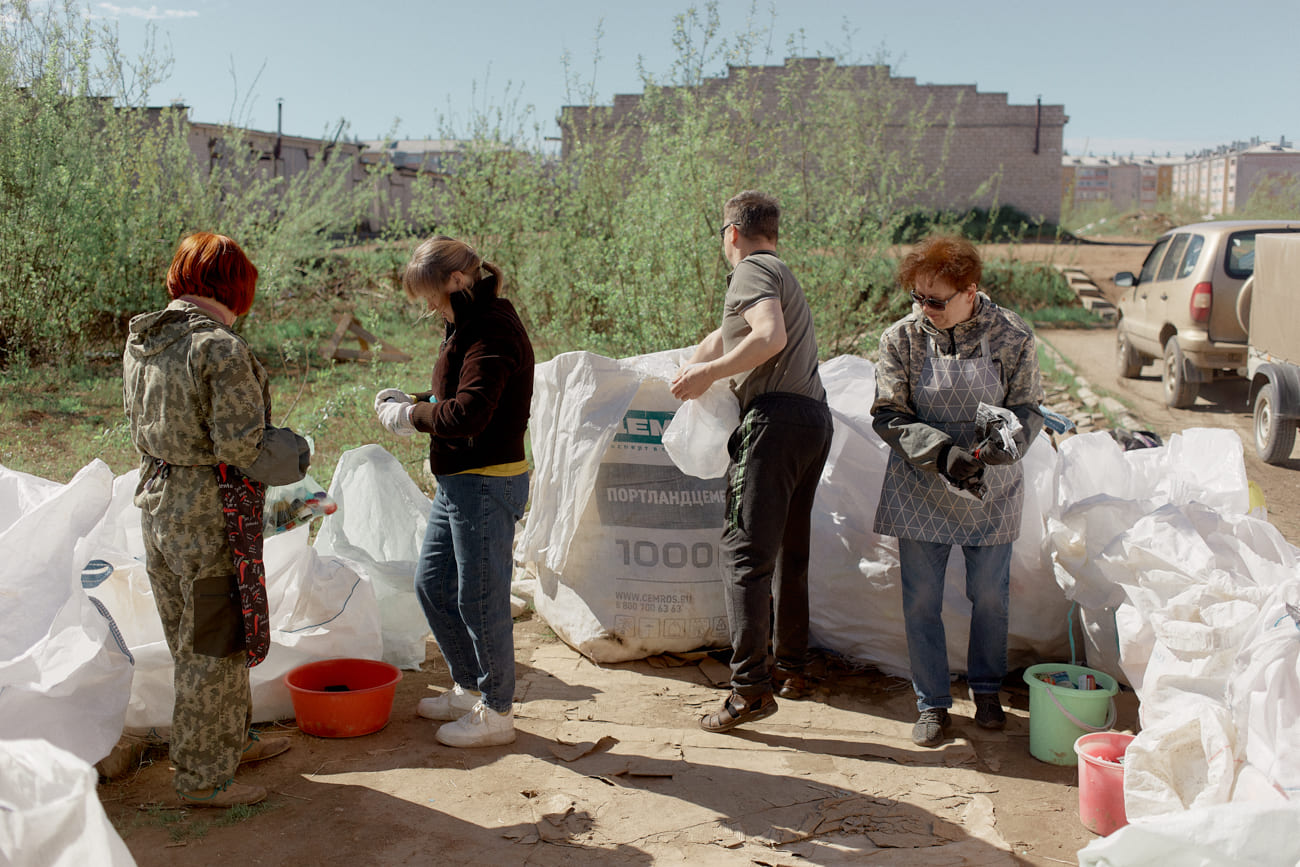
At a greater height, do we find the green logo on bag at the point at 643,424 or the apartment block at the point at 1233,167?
the apartment block at the point at 1233,167

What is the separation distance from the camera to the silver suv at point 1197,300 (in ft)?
26.8

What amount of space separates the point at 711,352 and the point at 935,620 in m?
1.09

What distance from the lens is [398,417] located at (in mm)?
2816

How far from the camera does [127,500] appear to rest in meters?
3.36

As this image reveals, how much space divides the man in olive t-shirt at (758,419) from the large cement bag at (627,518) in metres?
0.50

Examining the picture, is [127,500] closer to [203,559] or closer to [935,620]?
[203,559]

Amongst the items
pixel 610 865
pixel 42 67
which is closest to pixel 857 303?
pixel 610 865

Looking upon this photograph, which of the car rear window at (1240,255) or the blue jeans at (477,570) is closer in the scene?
the blue jeans at (477,570)

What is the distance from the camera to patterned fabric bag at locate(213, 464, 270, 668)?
2510 mm

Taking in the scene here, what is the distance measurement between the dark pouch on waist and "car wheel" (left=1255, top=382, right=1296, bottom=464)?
6.75m

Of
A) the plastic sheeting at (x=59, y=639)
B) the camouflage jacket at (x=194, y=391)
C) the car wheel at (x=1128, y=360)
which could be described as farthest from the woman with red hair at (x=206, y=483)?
the car wheel at (x=1128, y=360)

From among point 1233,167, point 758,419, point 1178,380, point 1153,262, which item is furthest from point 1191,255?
point 1233,167

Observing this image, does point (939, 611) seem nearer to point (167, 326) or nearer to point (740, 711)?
point (740, 711)

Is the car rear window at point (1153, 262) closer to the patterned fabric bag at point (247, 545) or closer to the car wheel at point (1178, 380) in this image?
the car wheel at point (1178, 380)
